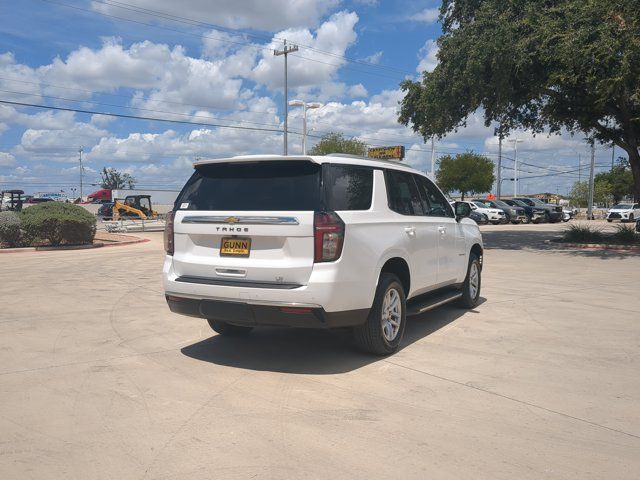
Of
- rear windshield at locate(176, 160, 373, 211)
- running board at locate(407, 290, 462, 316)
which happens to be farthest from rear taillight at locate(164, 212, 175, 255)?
running board at locate(407, 290, 462, 316)

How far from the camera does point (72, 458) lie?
11.7ft

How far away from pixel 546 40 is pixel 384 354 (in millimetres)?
14884

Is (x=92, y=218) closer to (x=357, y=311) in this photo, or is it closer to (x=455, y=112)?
(x=455, y=112)

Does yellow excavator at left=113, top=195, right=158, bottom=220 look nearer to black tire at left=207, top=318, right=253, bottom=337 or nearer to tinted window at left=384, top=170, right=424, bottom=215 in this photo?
black tire at left=207, top=318, right=253, bottom=337

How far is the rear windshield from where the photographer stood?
5.06 metres

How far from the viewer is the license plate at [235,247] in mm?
5160

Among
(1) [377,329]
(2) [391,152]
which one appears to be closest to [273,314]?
(1) [377,329]

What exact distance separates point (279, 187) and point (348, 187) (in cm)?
67

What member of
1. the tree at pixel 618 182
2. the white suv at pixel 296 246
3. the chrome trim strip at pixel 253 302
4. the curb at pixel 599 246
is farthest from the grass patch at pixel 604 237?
the tree at pixel 618 182

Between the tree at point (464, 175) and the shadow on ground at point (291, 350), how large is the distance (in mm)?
60141

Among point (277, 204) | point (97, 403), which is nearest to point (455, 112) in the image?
point (277, 204)

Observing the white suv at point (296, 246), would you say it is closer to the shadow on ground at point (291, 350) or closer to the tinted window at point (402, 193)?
the tinted window at point (402, 193)

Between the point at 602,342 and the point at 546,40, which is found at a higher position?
the point at 546,40

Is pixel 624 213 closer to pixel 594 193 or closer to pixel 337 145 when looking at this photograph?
pixel 337 145
